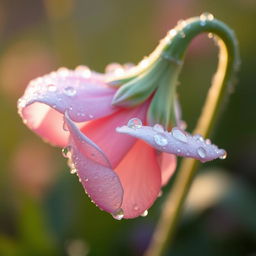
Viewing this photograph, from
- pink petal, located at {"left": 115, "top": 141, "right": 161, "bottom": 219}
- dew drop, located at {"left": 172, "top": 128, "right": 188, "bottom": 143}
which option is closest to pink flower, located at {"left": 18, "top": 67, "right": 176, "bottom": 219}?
pink petal, located at {"left": 115, "top": 141, "right": 161, "bottom": 219}

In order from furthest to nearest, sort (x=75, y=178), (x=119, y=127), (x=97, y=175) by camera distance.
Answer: (x=75, y=178), (x=119, y=127), (x=97, y=175)

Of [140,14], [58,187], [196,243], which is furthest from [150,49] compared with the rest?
[196,243]

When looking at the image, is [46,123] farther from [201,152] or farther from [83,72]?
[201,152]

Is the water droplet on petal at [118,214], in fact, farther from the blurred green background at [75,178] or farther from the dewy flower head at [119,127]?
the blurred green background at [75,178]

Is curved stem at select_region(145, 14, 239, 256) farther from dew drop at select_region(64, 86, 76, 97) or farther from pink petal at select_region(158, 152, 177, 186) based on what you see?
dew drop at select_region(64, 86, 76, 97)

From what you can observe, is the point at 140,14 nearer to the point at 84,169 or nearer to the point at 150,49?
the point at 150,49

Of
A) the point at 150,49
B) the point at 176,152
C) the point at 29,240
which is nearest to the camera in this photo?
the point at 176,152

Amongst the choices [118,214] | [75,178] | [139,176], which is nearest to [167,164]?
[139,176]
